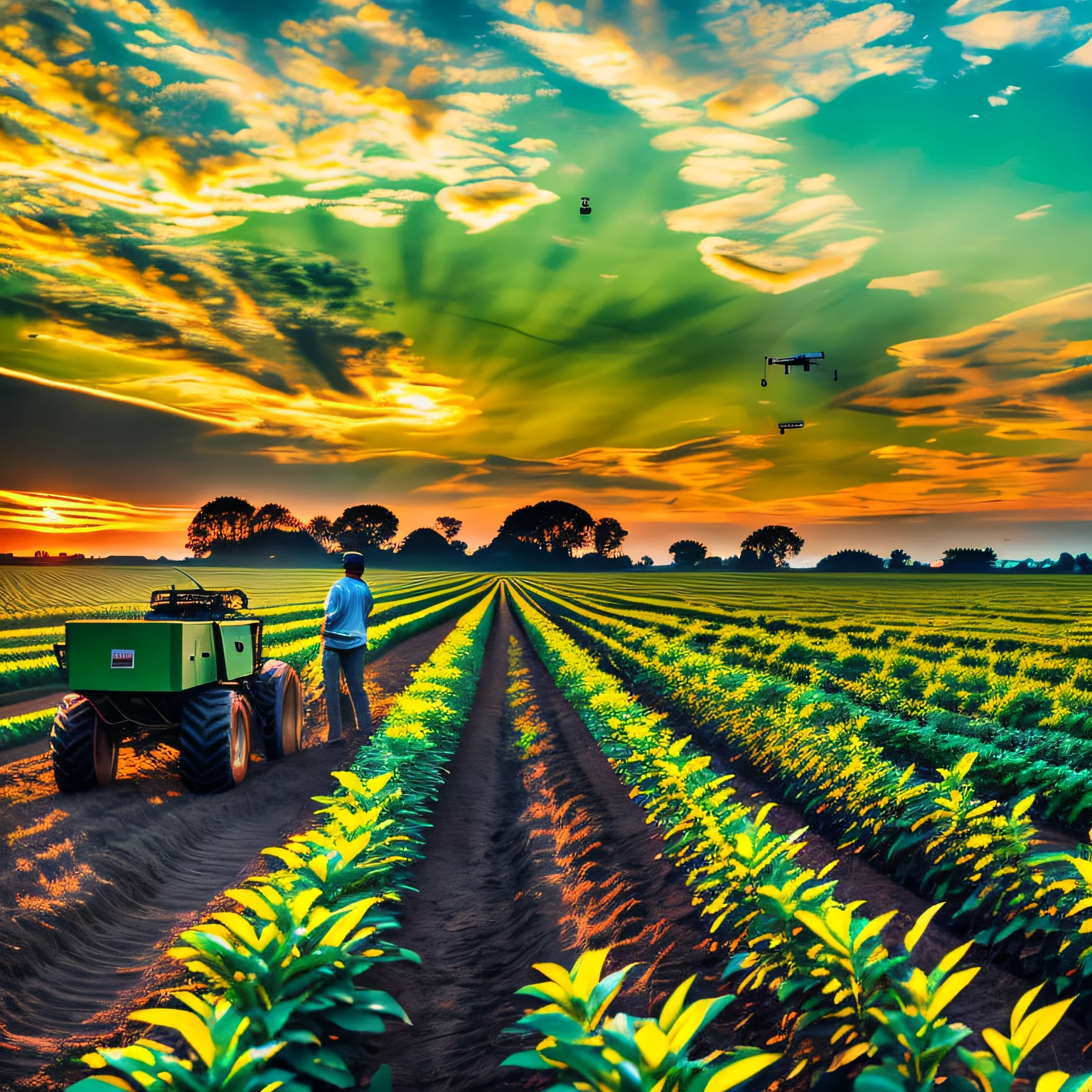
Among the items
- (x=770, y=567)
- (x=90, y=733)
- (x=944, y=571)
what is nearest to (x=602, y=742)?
(x=90, y=733)

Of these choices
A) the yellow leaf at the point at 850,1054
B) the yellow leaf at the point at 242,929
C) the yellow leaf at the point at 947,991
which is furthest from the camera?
the yellow leaf at the point at 242,929

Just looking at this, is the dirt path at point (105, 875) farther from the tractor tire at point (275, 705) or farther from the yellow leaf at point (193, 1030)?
the yellow leaf at point (193, 1030)

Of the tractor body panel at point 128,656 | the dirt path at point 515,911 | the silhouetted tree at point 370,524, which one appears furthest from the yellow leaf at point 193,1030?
the silhouetted tree at point 370,524

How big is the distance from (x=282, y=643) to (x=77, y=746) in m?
14.5

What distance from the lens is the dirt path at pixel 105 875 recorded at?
438 centimetres

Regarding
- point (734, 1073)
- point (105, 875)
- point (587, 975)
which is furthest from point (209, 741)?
point (734, 1073)

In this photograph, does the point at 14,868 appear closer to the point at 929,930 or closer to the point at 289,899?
the point at 289,899

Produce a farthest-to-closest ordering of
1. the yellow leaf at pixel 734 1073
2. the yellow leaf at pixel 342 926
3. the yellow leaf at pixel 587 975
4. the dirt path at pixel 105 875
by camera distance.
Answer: the dirt path at pixel 105 875, the yellow leaf at pixel 342 926, the yellow leaf at pixel 587 975, the yellow leaf at pixel 734 1073

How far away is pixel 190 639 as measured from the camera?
7523 millimetres

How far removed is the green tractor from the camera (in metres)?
7.26

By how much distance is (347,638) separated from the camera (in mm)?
9844

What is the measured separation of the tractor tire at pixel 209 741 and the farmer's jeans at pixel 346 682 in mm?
2021

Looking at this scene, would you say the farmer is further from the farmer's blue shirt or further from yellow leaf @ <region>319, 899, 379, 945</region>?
yellow leaf @ <region>319, 899, 379, 945</region>

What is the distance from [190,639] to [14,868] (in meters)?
2.48
